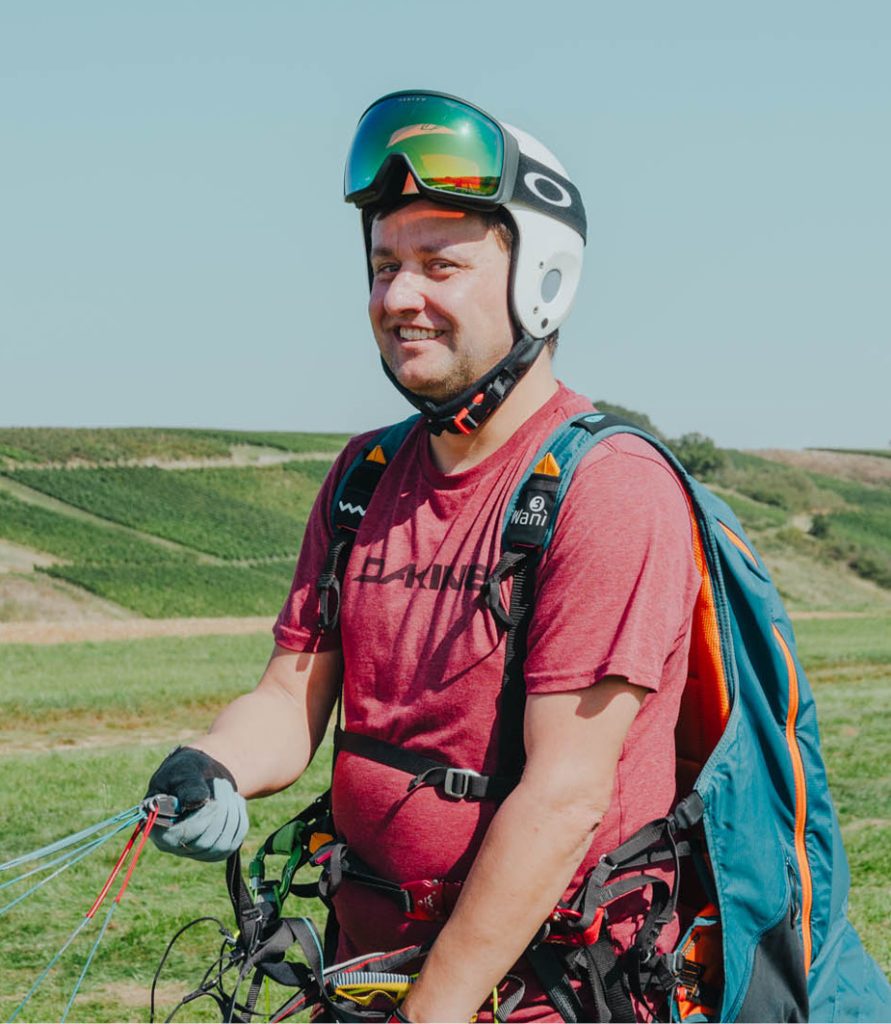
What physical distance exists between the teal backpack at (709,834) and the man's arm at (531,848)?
12cm

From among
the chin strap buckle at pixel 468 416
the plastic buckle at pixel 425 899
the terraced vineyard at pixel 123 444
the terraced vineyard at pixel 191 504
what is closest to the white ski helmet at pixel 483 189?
the chin strap buckle at pixel 468 416

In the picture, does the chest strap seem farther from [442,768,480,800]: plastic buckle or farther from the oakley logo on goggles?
the oakley logo on goggles

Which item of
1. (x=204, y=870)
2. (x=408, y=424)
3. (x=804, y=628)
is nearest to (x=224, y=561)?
(x=804, y=628)

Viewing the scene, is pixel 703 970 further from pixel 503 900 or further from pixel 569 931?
pixel 503 900

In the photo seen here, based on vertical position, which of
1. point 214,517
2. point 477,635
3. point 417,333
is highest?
point 417,333

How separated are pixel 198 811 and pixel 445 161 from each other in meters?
1.30

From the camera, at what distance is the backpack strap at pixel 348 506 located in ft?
9.33

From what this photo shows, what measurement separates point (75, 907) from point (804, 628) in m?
21.9

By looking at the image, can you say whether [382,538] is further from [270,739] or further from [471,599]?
[270,739]

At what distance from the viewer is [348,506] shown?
115 inches

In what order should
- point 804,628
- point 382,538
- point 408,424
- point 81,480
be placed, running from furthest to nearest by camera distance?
1. point 81,480
2. point 804,628
3. point 408,424
4. point 382,538

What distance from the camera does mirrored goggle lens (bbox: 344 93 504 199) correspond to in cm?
271

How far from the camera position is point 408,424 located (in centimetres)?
307

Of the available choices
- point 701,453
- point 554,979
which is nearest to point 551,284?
point 554,979
